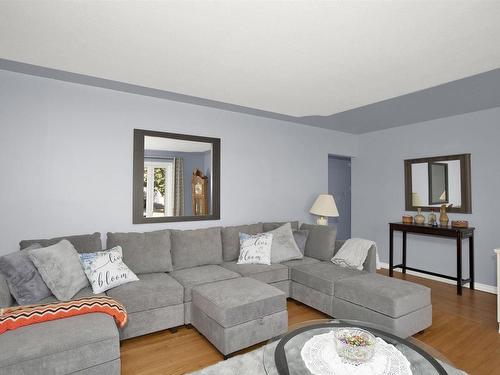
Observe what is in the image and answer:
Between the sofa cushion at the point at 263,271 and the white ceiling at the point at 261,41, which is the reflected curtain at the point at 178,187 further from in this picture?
the white ceiling at the point at 261,41

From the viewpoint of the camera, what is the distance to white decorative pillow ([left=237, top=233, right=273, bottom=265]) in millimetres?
3453

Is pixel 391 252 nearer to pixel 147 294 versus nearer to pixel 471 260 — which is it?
pixel 471 260

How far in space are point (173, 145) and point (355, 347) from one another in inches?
114

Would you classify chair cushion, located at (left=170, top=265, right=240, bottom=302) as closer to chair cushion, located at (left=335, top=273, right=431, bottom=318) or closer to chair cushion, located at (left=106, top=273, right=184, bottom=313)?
chair cushion, located at (left=106, top=273, right=184, bottom=313)

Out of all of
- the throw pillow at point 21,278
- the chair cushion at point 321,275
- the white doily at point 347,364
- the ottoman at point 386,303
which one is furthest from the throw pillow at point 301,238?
the throw pillow at point 21,278

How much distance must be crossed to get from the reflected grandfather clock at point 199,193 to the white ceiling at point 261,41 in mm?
1499

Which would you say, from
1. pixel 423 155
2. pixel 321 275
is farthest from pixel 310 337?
pixel 423 155

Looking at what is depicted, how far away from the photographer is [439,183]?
4.50 m

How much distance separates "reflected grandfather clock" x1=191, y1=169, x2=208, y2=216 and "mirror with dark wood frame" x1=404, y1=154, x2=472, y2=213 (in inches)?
130

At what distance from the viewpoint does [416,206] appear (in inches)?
187

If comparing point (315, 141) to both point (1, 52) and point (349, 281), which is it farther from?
point (1, 52)

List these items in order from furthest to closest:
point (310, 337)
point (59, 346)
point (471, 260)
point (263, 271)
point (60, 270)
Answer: point (471, 260) → point (263, 271) → point (60, 270) → point (310, 337) → point (59, 346)

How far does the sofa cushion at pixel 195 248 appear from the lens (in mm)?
3277

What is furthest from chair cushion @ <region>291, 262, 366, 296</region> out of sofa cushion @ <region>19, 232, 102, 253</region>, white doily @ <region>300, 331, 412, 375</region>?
sofa cushion @ <region>19, 232, 102, 253</region>
